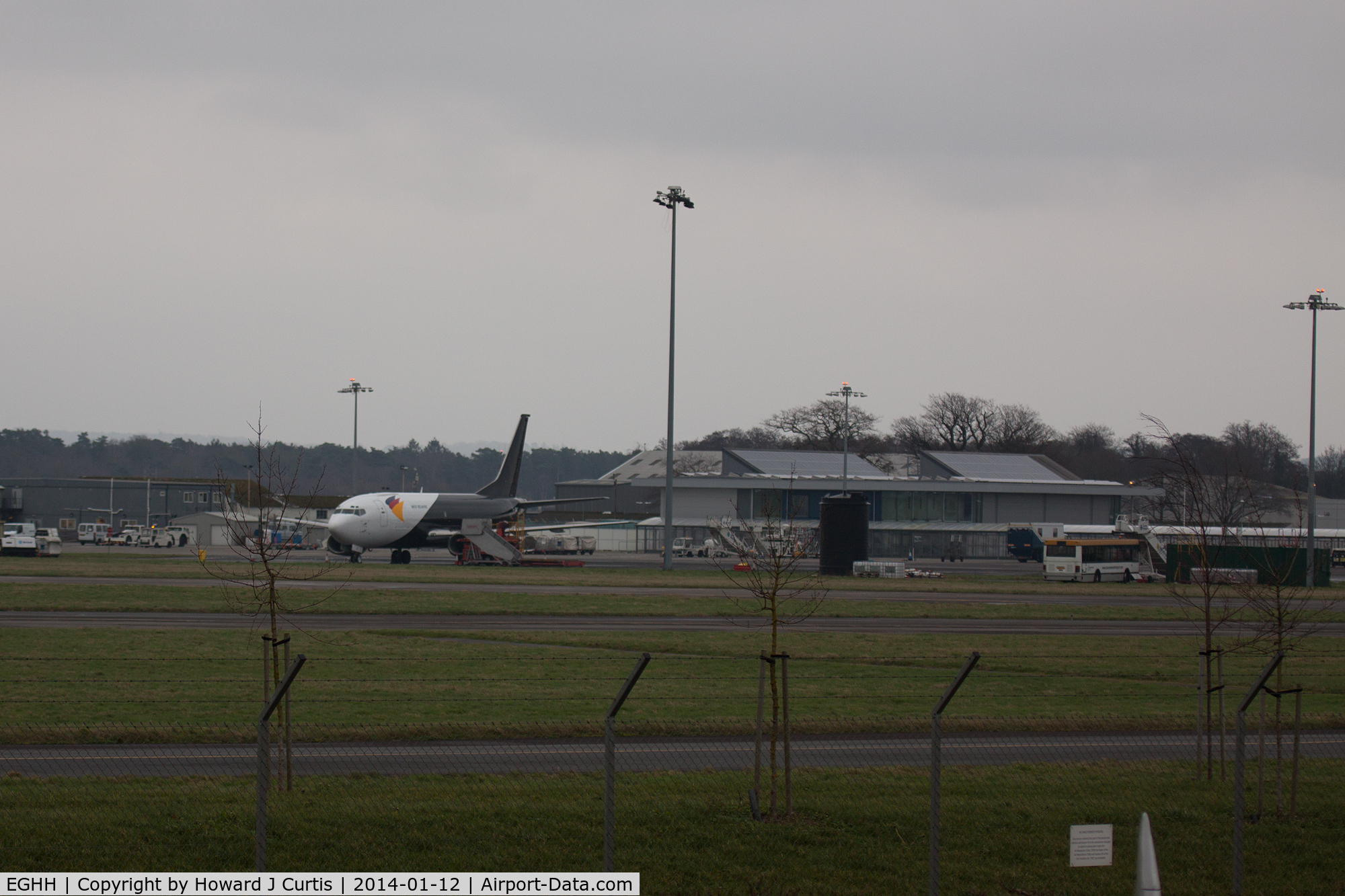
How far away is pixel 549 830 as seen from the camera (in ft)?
34.9

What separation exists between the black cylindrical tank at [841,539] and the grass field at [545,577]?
10.4 feet

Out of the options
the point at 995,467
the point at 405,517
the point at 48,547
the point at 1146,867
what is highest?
the point at 995,467

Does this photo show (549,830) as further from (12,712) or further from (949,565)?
(949,565)

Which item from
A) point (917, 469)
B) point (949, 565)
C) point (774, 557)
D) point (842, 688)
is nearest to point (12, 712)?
point (774, 557)

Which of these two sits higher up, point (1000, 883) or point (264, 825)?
point (264, 825)

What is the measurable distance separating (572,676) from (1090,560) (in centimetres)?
5247

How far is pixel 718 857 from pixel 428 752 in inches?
243

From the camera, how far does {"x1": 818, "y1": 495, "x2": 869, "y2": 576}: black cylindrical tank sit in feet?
213

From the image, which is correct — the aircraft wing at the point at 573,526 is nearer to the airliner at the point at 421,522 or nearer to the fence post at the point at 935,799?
the airliner at the point at 421,522

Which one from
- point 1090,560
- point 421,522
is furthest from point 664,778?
point 1090,560

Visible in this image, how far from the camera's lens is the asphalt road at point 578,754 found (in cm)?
1386

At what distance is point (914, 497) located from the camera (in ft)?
366

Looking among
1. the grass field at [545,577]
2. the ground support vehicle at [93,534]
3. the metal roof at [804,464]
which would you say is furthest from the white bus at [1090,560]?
the ground support vehicle at [93,534]

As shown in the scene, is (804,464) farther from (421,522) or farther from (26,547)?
(26,547)
